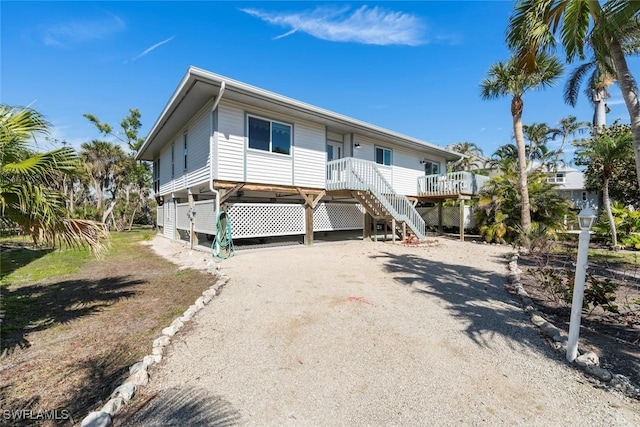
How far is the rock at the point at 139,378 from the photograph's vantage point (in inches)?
97.9

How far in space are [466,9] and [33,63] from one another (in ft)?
41.5

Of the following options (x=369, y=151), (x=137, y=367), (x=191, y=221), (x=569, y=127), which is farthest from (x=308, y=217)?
(x=569, y=127)

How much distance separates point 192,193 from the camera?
11.8 meters

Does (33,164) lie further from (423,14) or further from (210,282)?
(423,14)

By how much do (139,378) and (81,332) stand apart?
6.46 feet

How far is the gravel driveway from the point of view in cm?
215

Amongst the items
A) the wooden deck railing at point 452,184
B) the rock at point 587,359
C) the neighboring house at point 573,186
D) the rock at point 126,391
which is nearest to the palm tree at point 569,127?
the neighboring house at point 573,186

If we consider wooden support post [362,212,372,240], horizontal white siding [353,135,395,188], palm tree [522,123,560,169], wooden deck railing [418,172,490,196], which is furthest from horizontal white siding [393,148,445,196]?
palm tree [522,123,560,169]

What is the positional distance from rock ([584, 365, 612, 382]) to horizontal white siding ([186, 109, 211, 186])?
31.6 feet

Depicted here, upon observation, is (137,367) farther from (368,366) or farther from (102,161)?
(102,161)

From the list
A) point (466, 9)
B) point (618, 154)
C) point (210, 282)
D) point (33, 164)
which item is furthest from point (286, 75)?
point (618, 154)

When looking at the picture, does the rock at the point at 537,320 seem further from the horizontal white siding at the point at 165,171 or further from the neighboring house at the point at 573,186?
the neighboring house at the point at 573,186

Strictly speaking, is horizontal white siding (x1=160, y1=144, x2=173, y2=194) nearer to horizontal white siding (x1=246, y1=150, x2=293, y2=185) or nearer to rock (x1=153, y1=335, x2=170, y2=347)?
horizontal white siding (x1=246, y1=150, x2=293, y2=185)

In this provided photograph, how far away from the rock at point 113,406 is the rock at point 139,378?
0.21 m
